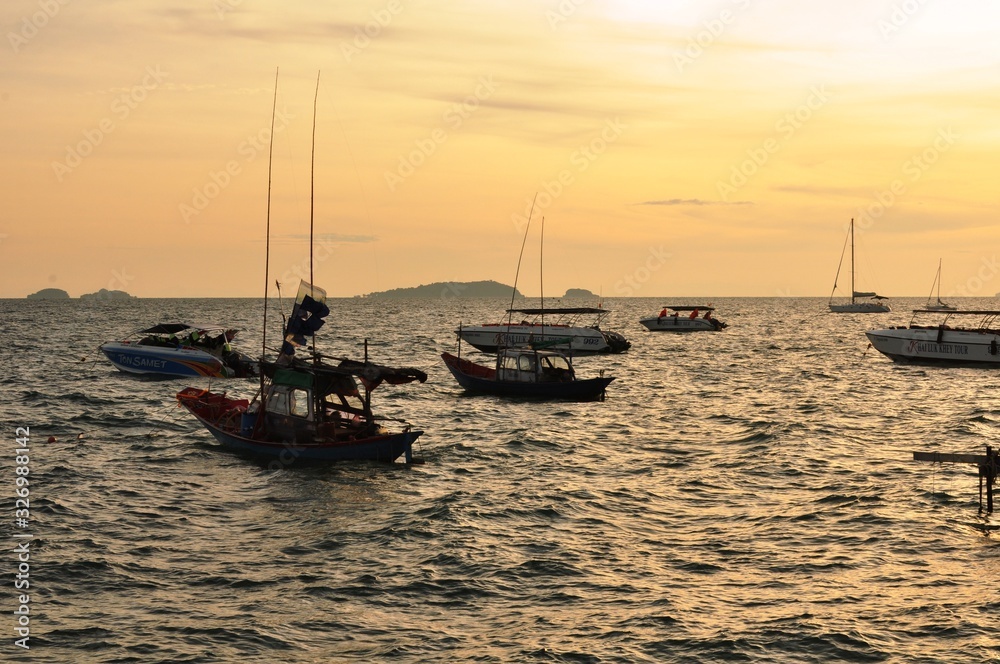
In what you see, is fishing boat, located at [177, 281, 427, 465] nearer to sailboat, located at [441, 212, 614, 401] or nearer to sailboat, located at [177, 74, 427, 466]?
sailboat, located at [177, 74, 427, 466]

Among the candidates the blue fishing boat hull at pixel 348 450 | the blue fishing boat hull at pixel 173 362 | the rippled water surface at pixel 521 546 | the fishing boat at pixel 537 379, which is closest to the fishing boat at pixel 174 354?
the blue fishing boat hull at pixel 173 362

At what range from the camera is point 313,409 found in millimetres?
29188

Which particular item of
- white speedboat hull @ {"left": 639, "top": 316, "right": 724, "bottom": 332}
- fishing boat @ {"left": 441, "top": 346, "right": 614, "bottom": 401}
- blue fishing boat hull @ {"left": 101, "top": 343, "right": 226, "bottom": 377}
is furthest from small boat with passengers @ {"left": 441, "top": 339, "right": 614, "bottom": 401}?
white speedboat hull @ {"left": 639, "top": 316, "right": 724, "bottom": 332}

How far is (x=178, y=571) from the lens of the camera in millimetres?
18984

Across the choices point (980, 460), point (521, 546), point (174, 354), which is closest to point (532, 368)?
point (174, 354)

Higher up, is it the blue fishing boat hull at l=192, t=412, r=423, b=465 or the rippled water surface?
the blue fishing boat hull at l=192, t=412, r=423, b=465

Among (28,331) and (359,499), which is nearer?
(359,499)

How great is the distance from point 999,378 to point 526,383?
104 feet

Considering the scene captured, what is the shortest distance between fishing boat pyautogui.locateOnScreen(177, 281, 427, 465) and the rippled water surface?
2.29 ft

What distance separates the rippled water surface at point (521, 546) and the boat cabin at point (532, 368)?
16.4ft

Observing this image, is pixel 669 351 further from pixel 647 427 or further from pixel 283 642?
pixel 283 642

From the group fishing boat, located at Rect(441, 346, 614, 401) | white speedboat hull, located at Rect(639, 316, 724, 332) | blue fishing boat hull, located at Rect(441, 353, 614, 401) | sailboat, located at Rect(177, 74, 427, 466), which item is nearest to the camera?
sailboat, located at Rect(177, 74, 427, 466)

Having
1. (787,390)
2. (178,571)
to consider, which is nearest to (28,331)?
(787,390)

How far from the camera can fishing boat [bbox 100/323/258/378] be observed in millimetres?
56750
